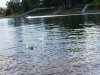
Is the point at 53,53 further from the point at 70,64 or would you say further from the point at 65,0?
the point at 65,0

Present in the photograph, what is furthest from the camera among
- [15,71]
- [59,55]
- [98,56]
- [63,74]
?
Result: [59,55]

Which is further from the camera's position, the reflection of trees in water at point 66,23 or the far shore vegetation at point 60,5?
the far shore vegetation at point 60,5

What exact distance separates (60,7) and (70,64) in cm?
15576

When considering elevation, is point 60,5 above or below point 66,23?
above

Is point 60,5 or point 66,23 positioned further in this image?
point 60,5

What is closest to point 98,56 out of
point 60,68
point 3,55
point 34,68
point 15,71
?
point 60,68

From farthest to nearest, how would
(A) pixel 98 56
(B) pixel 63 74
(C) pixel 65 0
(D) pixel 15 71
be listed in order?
(C) pixel 65 0 → (A) pixel 98 56 → (D) pixel 15 71 → (B) pixel 63 74

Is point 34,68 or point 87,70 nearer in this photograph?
point 87,70

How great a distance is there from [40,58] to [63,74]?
16.9 ft

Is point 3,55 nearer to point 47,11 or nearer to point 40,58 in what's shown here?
point 40,58

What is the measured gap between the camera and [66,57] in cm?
2005

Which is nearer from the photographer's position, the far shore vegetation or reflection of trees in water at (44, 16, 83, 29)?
reflection of trees in water at (44, 16, 83, 29)

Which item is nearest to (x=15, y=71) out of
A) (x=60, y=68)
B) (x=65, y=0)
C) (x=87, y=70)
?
(x=60, y=68)

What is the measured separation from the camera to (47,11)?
559 ft
